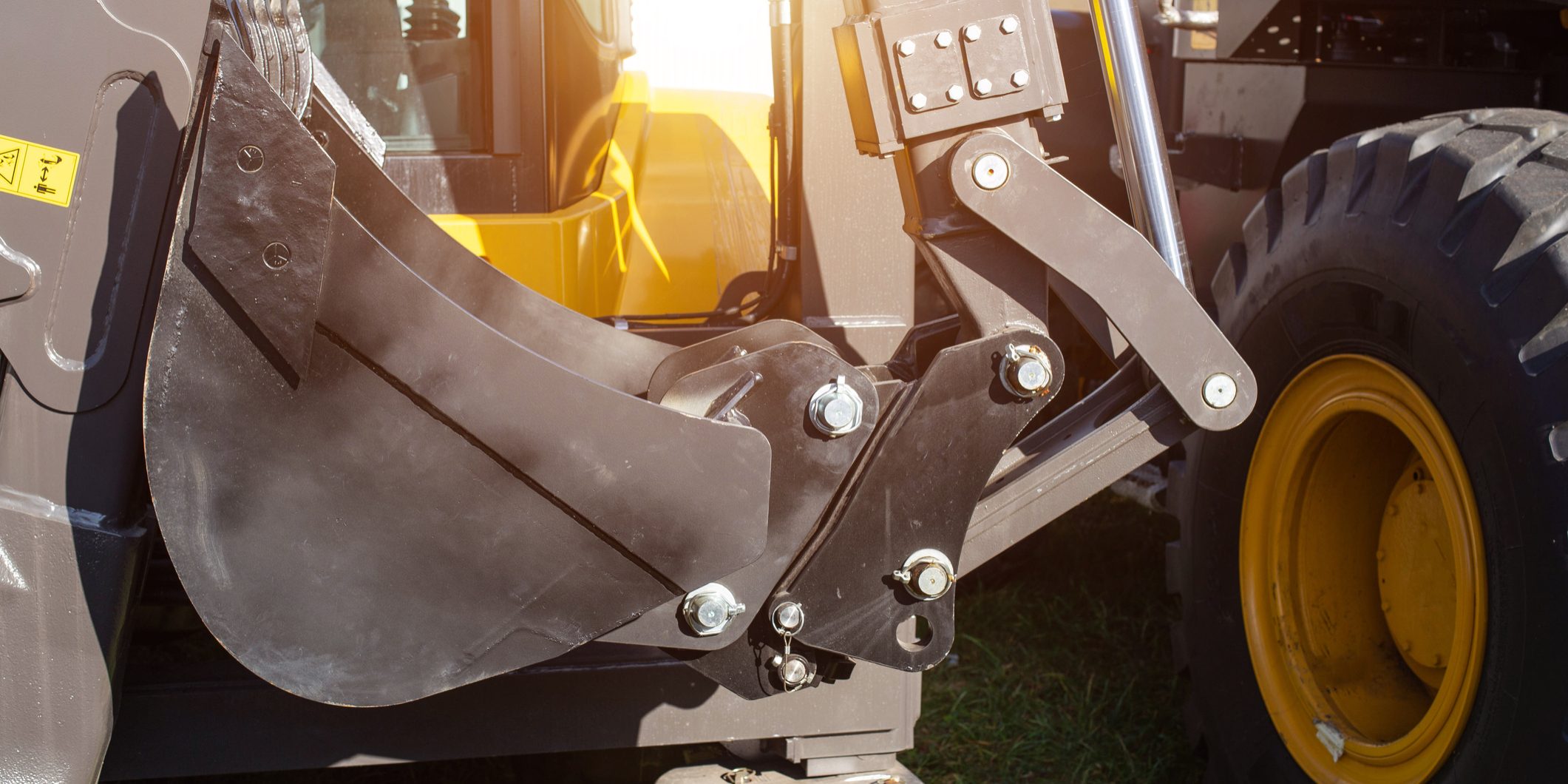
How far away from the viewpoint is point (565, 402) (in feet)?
4.78

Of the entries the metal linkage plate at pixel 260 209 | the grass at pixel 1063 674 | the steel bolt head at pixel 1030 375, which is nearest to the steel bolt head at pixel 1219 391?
the steel bolt head at pixel 1030 375

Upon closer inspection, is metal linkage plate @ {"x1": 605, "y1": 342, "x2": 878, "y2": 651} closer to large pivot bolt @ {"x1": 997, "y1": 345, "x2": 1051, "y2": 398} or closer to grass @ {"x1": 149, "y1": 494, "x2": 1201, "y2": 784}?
large pivot bolt @ {"x1": 997, "y1": 345, "x2": 1051, "y2": 398}

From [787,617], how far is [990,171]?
0.61 meters

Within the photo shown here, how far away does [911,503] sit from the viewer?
1.61 metres

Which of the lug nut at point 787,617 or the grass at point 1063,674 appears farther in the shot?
the grass at point 1063,674

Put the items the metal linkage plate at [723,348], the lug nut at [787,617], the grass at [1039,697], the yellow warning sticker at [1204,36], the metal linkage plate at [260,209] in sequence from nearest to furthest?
1. the metal linkage plate at [260,209]
2. the lug nut at [787,617]
3. the metal linkage plate at [723,348]
4. the grass at [1039,697]
5. the yellow warning sticker at [1204,36]

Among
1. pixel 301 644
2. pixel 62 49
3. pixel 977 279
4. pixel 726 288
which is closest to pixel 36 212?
pixel 62 49

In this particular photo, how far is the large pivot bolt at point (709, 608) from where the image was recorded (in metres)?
1.57

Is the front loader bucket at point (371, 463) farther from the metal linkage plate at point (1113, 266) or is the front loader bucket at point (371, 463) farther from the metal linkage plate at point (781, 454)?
the metal linkage plate at point (1113, 266)

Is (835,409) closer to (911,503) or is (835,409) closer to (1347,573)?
(911,503)

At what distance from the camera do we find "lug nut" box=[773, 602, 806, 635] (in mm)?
1609

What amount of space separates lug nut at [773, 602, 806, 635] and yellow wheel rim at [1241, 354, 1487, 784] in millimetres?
959

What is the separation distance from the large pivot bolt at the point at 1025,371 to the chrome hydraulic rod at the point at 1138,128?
219 millimetres

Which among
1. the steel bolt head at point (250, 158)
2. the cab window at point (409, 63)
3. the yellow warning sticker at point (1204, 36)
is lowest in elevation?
the steel bolt head at point (250, 158)
